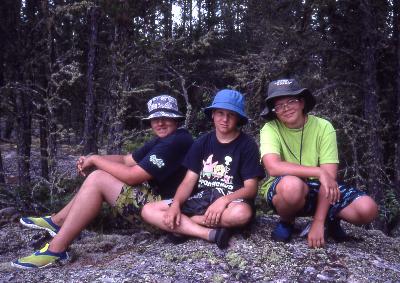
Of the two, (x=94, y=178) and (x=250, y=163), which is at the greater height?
(x=250, y=163)

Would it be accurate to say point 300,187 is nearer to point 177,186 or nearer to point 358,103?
point 177,186

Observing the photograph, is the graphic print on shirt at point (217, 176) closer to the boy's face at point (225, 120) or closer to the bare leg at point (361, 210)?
the boy's face at point (225, 120)

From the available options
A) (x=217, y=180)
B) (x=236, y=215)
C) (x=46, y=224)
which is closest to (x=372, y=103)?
(x=217, y=180)

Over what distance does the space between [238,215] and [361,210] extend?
1.05m

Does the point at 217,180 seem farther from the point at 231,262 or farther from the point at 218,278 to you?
the point at 218,278

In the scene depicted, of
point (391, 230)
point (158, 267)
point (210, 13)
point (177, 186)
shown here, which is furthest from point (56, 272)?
point (210, 13)

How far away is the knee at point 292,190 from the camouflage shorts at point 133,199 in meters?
1.27

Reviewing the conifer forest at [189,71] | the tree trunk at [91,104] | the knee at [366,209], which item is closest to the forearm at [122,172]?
the knee at [366,209]

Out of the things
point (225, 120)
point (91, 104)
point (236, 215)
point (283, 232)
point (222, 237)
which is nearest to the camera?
point (236, 215)

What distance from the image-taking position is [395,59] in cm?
836

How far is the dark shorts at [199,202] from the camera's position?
13.6 ft

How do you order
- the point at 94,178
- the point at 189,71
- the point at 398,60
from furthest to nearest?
1. the point at 189,71
2. the point at 398,60
3. the point at 94,178

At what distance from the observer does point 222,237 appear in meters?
3.97

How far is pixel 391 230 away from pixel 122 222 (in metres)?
4.88
